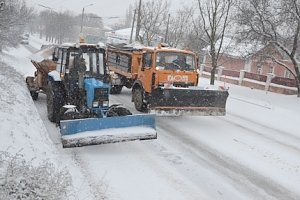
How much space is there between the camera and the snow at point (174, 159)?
6.39 metres

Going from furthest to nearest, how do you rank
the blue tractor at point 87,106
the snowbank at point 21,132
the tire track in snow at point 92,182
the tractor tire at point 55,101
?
the tractor tire at point 55,101 < the blue tractor at point 87,106 < the snowbank at point 21,132 < the tire track in snow at point 92,182

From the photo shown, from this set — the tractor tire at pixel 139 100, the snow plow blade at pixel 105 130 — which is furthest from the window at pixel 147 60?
the snow plow blade at pixel 105 130

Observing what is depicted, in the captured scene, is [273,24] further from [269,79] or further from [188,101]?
[188,101]

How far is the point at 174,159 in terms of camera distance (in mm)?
8023

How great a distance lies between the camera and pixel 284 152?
9.34m

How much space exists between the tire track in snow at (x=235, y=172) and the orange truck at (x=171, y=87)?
4.89 ft

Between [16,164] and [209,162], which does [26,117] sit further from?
[209,162]

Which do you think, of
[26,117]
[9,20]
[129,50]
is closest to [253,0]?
[129,50]

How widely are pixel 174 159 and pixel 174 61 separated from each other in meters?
5.01

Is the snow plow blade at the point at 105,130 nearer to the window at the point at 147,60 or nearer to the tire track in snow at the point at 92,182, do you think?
the tire track in snow at the point at 92,182

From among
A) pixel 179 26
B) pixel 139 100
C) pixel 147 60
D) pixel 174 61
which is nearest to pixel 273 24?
pixel 174 61

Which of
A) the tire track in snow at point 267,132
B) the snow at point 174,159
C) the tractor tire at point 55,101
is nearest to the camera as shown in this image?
the snow at point 174,159

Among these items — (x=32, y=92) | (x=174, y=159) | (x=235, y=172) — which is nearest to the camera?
(x=235, y=172)

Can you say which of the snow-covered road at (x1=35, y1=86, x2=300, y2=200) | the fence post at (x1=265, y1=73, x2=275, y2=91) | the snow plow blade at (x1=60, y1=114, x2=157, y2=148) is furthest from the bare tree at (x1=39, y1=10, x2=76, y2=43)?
the snow plow blade at (x1=60, y1=114, x2=157, y2=148)
